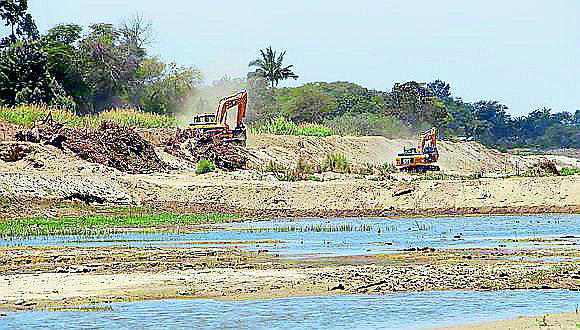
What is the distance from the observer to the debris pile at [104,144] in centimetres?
4434

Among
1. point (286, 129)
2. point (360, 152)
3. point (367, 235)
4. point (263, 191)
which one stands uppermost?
point (286, 129)

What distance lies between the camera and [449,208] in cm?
3694

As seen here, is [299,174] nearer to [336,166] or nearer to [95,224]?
[336,166]

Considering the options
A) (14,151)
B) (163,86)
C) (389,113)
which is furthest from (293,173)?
(389,113)

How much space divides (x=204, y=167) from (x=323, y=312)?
33.7m

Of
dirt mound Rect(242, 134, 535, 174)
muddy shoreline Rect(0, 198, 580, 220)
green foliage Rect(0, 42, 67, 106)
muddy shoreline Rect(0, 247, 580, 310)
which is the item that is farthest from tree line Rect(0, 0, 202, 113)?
muddy shoreline Rect(0, 247, 580, 310)

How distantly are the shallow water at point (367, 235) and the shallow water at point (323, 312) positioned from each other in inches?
257

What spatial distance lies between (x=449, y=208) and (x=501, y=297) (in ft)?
77.6

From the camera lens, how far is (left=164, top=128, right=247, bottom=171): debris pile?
49969 millimetres

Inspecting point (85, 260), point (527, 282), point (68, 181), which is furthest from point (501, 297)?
point (68, 181)

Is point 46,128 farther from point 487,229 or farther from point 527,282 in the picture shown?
point 527,282

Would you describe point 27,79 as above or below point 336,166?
above

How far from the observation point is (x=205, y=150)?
50688mm

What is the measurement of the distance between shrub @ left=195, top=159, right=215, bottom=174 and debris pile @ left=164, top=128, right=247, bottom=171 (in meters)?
2.09
